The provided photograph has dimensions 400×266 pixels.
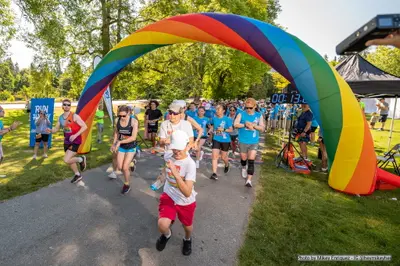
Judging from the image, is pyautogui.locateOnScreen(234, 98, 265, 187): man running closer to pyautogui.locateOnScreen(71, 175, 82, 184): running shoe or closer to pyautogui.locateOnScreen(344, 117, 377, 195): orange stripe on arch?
pyautogui.locateOnScreen(344, 117, 377, 195): orange stripe on arch

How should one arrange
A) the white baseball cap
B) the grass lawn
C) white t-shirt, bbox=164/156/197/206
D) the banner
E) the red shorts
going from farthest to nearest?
the banner, the grass lawn, the red shorts, white t-shirt, bbox=164/156/197/206, the white baseball cap

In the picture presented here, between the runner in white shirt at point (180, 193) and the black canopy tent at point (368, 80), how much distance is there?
6294 mm

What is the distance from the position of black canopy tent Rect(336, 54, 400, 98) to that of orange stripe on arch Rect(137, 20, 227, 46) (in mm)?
4385

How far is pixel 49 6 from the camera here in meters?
11.1

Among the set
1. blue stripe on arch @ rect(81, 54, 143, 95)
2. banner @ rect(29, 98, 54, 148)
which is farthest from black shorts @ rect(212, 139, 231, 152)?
banner @ rect(29, 98, 54, 148)

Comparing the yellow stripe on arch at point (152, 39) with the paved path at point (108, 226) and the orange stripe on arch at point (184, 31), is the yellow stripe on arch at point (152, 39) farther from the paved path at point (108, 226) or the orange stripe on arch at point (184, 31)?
the paved path at point (108, 226)

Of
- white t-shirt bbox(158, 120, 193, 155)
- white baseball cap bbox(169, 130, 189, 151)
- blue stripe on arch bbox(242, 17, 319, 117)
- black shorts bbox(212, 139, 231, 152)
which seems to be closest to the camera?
white baseball cap bbox(169, 130, 189, 151)

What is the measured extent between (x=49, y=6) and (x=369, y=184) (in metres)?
14.4

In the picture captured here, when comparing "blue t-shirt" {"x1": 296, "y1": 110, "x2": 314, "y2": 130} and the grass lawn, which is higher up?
"blue t-shirt" {"x1": 296, "y1": 110, "x2": 314, "y2": 130}

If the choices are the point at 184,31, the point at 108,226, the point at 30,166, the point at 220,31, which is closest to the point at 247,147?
the point at 220,31

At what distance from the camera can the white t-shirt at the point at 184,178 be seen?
287 centimetres

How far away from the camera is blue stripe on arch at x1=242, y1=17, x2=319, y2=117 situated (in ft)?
15.1

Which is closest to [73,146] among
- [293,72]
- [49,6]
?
[293,72]

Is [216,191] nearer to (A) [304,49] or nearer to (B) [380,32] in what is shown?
(A) [304,49]
